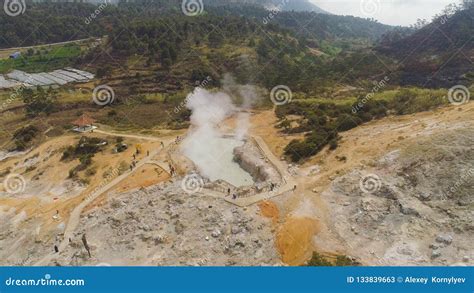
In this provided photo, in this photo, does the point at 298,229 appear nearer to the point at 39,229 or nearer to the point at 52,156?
Answer: the point at 39,229

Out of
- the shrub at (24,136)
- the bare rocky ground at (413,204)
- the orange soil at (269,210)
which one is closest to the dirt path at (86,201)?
the orange soil at (269,210)

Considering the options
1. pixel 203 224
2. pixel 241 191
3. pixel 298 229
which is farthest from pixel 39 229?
pixel 298 229

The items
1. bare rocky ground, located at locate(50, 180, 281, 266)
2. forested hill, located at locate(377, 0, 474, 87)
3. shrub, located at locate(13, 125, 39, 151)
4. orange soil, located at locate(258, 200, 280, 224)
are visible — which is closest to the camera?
bare rocky ground, located at locate(50, 180, 281, 266)

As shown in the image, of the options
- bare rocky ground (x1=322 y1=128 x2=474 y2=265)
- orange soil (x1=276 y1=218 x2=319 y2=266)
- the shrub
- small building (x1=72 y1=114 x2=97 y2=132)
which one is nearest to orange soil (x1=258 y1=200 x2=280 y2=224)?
orange soil (x1=276 y1=218 x2=319 y2=266)

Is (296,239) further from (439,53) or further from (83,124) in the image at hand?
(439,53)

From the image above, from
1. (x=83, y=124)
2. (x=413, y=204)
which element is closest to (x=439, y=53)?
(x=83, y=124)

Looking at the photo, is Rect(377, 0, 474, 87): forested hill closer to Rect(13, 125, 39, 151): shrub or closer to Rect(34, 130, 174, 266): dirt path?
Rect(34, 130, 174, 266): dirt path
